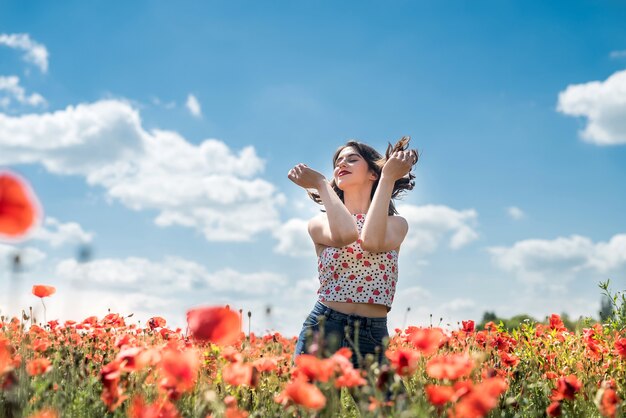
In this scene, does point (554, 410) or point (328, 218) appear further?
point (328, 218)

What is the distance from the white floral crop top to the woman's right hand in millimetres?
454

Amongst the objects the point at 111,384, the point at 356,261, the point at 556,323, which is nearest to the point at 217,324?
the point at 111,384

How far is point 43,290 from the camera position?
4.31 meters

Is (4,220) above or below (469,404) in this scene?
above

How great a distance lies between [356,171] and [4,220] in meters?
3.31

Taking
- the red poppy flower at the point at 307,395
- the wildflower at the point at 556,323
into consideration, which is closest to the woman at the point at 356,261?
the red poppy flower at the point at 307,395

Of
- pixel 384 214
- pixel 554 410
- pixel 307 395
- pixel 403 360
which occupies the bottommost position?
pixel 554 410

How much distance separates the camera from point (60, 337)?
5113 mm

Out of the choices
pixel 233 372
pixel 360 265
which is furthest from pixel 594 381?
pixel 233 372

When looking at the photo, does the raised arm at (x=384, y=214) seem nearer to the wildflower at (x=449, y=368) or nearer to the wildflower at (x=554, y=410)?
the wildflower at (x=554, y=410)

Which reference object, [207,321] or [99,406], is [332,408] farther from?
[99,406]

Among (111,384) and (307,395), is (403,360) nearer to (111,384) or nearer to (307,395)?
(307,395)

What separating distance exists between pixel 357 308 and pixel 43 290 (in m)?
2.09

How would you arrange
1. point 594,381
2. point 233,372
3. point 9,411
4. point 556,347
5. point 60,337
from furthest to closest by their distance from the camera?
point 556,347, point 60,337, point 594,381, point 9,411, point 233,372
